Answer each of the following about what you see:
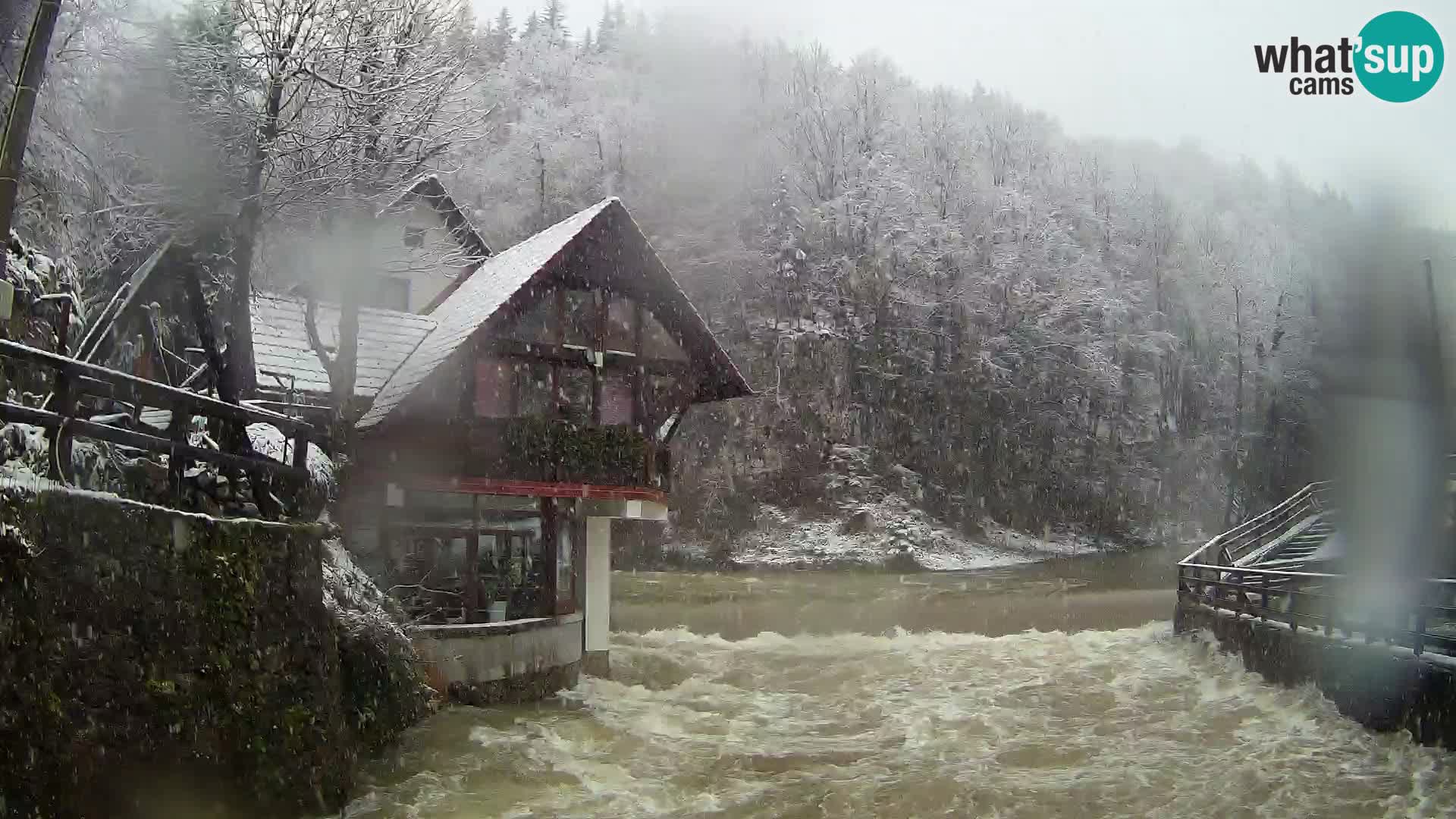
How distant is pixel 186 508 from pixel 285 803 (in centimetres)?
263

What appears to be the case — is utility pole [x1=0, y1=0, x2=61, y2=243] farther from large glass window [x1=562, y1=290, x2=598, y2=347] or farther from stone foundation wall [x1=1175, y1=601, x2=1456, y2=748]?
stone foundation wall [x1=1175, y1=601, x2=1456, y2=748]

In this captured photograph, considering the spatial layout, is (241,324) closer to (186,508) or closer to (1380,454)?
(186,508)

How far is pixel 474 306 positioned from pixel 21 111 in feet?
34.2

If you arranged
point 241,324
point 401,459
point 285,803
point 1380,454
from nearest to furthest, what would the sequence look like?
point 285,803
point 241,324
point 401,459
point 1380,454

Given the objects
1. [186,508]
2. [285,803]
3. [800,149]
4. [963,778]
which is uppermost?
[800,149]

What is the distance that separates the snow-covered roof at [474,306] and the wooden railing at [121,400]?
6.47 meters

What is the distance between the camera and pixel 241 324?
45.1 ft

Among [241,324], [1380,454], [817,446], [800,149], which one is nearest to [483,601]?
[241,324]

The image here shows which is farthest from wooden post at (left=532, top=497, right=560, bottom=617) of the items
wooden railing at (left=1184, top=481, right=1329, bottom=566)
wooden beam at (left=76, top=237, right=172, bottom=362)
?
wooden railing at (left=1184, top=481, right=1329, bottom=566)

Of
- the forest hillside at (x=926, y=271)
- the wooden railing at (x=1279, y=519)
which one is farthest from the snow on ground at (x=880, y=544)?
the wooden railing at (x=1279, y=519)

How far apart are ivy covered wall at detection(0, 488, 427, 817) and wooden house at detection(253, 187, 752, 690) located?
19.5ft

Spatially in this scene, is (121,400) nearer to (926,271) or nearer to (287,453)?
(287,453)

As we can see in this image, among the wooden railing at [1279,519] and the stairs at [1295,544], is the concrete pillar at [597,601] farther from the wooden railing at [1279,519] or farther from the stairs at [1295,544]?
the stairs at [1295,544]

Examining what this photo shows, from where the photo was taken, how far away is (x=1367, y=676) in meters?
14.2
